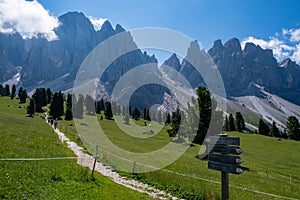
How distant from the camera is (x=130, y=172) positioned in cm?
2520

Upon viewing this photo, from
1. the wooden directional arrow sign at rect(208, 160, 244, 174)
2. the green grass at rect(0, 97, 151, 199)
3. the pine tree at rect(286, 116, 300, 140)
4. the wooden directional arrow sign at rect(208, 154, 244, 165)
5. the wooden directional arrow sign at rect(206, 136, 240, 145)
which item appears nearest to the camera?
the wooden directional arrow sign at rect(208, 160, 244, 174)

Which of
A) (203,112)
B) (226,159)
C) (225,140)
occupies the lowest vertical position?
(226,159)

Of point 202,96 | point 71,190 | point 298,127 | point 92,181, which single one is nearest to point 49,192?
point 71,190

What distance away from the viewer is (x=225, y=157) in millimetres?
12617

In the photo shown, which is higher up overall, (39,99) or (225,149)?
(39,99)

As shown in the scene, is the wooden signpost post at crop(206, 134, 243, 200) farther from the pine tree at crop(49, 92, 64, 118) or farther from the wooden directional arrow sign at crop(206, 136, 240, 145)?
the pine tree at crop(49, 92, 64, 118)

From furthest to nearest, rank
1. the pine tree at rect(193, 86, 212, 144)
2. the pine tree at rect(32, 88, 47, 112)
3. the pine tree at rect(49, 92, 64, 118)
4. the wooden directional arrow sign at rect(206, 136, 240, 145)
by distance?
the pine tree at rect(32, 88, 47, 112)
the pine tree at rect(49, 92, 64, 118)
the pine tree at rect(193, 86, 212, 144)
the wooden directional arrow sign at rect(206, 136, 240, 145)

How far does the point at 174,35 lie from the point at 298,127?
119147 millimetres

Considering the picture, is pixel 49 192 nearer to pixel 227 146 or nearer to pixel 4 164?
pixel 4 164

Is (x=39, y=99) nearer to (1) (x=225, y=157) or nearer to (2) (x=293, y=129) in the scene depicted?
(1) (x=225, y=157)

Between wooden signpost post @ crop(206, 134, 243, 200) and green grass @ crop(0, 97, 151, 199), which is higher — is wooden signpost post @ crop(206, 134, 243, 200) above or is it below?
above

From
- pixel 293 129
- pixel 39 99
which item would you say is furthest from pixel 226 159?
Result: pixel 293 129

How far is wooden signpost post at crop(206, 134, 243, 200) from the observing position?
476 inches

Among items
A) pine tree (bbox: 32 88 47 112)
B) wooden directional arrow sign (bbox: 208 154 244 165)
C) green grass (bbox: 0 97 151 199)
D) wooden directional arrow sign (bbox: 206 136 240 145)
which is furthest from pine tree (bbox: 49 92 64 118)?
wooden directional arrow sign (bbox: 206 136 240 145)
